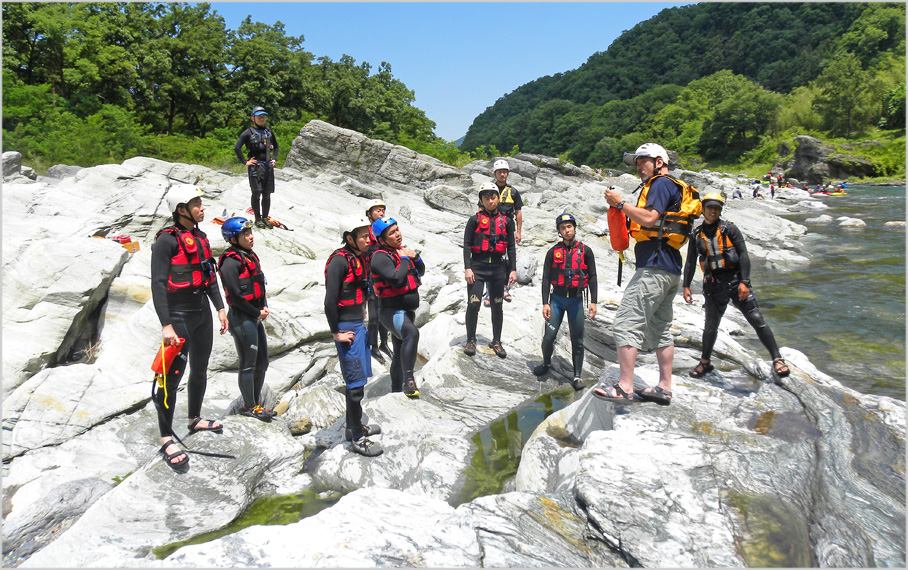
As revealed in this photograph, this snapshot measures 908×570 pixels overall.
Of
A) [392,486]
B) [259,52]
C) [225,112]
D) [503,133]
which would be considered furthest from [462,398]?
[503,133]

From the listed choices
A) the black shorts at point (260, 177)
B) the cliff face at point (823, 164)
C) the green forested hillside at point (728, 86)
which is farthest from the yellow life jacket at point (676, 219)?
the green forested hillside at point (728, 86)

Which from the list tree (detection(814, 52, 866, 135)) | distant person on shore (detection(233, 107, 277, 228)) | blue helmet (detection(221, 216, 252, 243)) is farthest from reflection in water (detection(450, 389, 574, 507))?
tree (detection(814, 52, 866, 135))

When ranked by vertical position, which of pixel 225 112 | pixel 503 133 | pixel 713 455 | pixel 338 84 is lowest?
pixel 713 455

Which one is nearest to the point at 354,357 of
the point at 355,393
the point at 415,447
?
the point at 355,393

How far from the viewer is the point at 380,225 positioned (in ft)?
17.9

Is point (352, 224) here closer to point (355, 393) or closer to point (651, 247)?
point (355, 393)

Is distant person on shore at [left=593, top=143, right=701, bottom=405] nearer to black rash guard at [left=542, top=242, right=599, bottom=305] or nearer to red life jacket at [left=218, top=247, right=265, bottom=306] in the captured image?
black rash guard at [left=542, top=242, right=599, bottom=305]

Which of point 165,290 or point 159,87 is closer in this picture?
point 165,290

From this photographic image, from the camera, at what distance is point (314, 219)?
13.0m

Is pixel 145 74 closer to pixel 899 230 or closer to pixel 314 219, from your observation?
pixel 314 219

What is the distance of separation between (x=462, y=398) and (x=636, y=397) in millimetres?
2349

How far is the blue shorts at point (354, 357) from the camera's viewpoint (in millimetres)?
4914

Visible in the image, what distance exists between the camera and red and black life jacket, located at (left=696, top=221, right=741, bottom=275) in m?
5.75

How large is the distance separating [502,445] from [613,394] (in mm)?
1711
